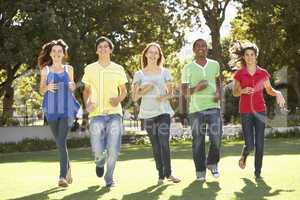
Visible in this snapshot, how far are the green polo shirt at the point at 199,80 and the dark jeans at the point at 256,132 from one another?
0.52m

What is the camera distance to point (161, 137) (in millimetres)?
8531

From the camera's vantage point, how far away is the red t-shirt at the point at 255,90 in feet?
28.3

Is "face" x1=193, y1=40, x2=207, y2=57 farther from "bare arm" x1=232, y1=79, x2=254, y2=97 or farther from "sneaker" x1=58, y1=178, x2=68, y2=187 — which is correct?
"sneaker" x1=58, y1=178, x2=68, y2=187

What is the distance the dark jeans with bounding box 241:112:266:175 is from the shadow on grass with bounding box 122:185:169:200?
157 centimetres

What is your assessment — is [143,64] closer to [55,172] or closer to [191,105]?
[191,105]

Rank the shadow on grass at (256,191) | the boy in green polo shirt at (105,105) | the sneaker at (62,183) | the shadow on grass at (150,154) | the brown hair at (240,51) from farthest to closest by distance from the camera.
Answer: the shadow on grass at (150,154) < the brown hair at (240,51) < the boy in green polo shirt at (105,105) < the sneaker at (62,183) < the shadow on grass at (256,191)

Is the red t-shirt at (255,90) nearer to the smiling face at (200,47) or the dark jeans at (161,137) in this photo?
the smiling face at (200,47)

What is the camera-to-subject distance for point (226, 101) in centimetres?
4188

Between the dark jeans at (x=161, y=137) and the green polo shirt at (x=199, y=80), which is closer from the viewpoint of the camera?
the dark jeans at (x=161, y=137)


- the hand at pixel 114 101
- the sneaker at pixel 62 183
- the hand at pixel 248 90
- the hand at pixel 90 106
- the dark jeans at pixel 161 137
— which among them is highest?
the hand at pixel 248 90

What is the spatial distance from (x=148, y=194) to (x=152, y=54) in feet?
7.37

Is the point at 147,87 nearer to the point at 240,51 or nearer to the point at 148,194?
the point at 240,51

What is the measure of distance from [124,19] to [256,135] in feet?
71.2

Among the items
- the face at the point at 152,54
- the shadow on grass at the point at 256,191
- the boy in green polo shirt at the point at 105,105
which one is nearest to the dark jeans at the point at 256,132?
the shadow on grass at the point at 256,191
